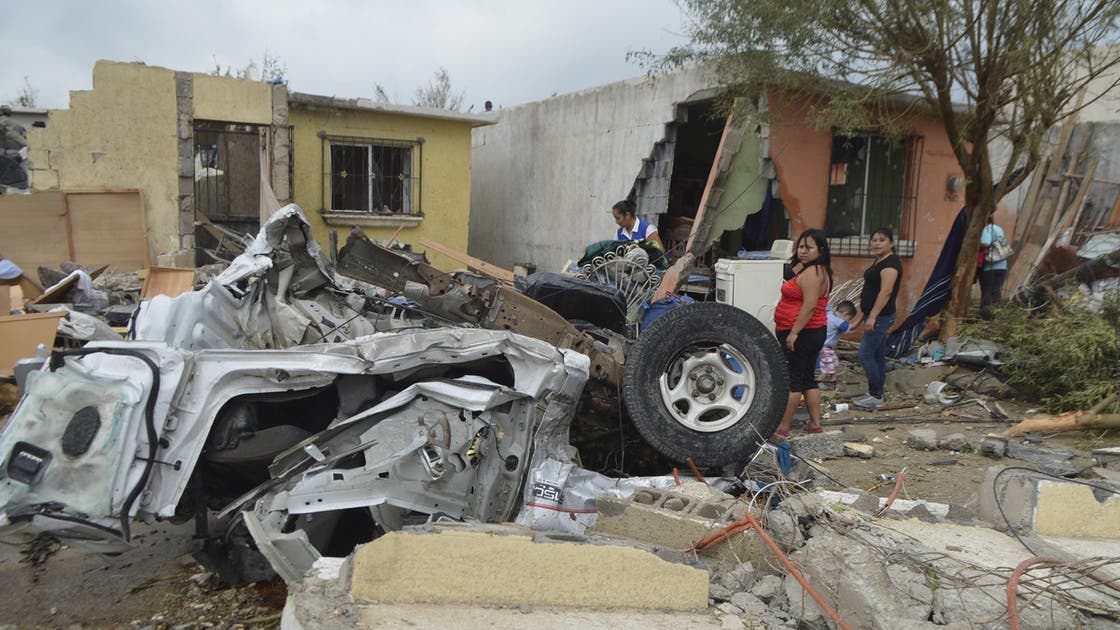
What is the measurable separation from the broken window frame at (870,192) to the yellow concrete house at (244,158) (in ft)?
19.3

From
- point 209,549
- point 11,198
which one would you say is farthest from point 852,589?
point 11,198

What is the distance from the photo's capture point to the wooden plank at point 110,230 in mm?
10617

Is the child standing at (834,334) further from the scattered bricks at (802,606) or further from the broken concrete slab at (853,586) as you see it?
the scattered bricks at (802,606)

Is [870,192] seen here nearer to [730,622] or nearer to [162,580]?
[730,622]

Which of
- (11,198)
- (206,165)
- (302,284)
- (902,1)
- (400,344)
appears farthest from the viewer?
(206,165)

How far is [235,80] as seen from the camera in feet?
35.8

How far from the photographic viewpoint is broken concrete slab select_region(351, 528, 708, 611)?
112 inches

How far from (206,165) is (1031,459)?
1339 centimetres

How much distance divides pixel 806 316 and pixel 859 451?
44.3 inches

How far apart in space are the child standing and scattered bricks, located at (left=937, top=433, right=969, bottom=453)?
215 cm

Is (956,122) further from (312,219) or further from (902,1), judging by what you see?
(312,219)

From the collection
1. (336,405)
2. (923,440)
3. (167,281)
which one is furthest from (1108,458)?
(167,281)

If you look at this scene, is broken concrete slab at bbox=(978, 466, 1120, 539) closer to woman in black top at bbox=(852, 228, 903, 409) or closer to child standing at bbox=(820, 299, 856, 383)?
woman in black top at bbox=(852, 228, 903, 409)

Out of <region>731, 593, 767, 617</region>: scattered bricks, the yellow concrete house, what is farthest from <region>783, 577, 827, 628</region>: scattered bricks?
the yellow concrete house
